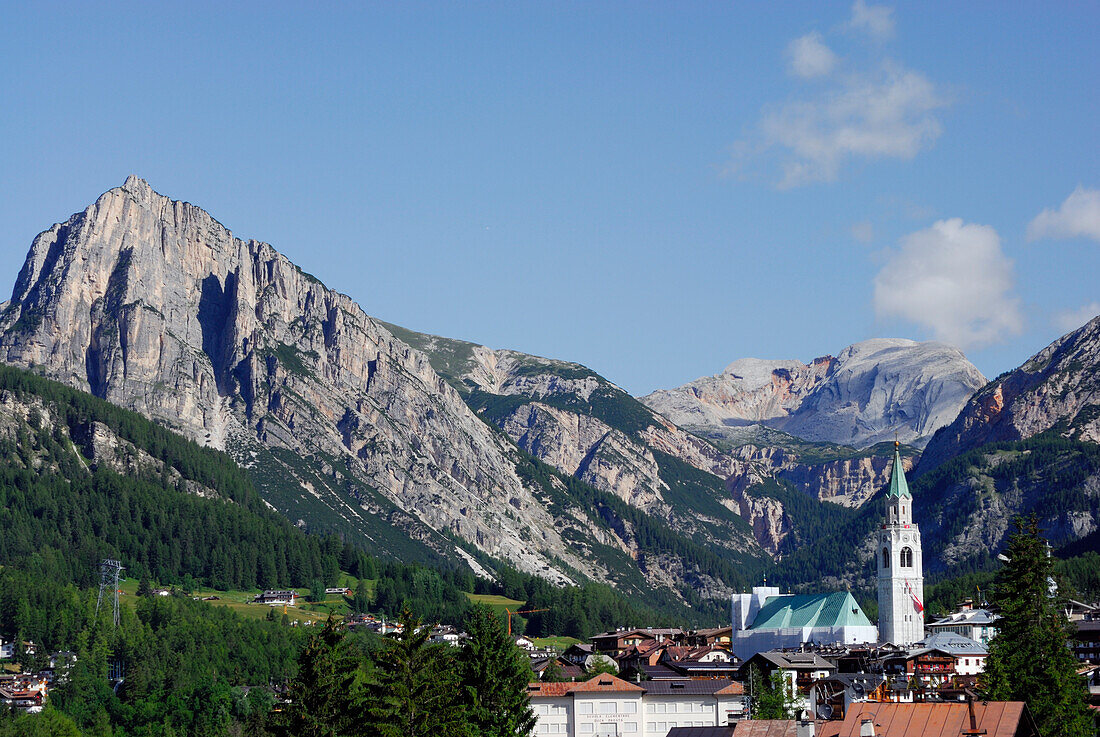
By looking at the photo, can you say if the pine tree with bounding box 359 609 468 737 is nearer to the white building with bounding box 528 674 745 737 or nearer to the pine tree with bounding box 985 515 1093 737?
the pine tree with bounding box 985 515 1093 737

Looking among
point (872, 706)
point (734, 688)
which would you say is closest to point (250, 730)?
point (734, 688)

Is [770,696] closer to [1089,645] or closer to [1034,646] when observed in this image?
[1034,646]

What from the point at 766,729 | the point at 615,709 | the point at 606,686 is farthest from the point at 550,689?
the point at 766,729

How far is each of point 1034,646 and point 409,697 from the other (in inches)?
1775

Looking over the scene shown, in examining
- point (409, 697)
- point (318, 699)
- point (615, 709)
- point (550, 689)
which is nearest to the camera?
point (409, 697)

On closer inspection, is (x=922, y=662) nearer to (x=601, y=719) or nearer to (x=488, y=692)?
(x=601, y=719)

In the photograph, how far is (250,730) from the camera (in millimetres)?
185375

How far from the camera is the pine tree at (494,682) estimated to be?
371 feet

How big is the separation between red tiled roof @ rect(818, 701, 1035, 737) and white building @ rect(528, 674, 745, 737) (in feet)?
205

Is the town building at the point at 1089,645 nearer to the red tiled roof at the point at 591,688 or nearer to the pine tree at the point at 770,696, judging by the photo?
the pine tree at the point at 770,696

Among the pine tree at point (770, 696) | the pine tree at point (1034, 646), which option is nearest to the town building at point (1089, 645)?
the pine tree at point (770, 696)

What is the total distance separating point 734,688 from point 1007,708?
80961 millimetres

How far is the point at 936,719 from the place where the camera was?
77875 millimetres

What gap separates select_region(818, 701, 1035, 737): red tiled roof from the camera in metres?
74.1
